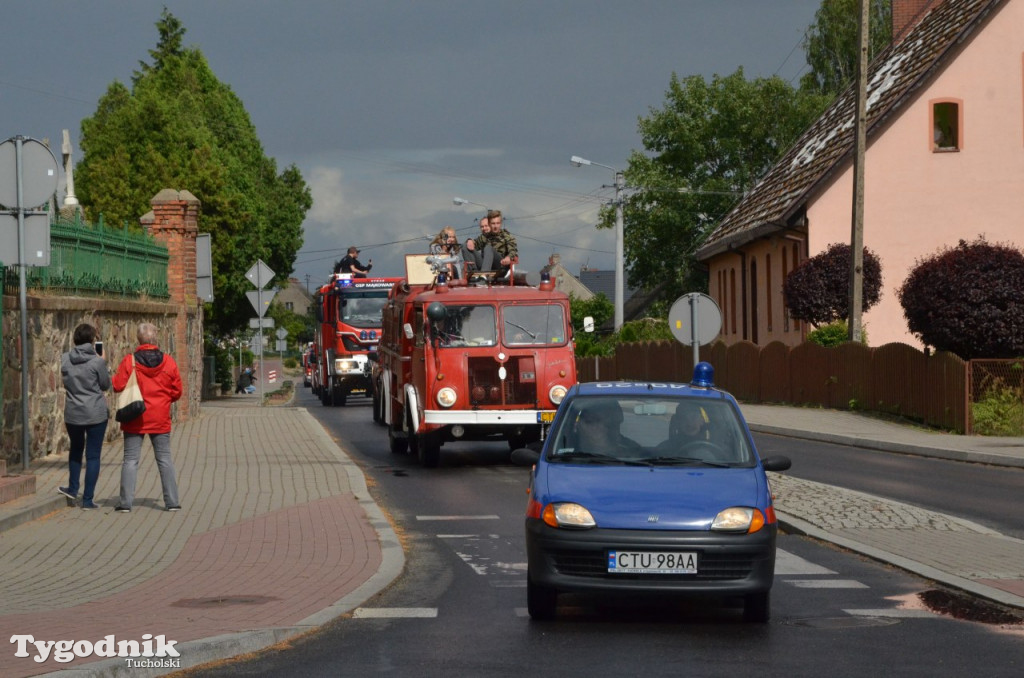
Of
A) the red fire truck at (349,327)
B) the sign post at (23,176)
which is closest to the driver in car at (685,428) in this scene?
the sign post at (23,176)

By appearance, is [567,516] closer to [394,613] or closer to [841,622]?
[394,613]

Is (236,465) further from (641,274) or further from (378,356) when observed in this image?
(641,274)

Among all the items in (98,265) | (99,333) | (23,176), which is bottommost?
(99,333)

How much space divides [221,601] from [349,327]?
105 feet

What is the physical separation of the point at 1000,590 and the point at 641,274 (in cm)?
6595

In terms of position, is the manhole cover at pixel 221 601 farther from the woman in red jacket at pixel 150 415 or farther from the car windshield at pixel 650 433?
the woman in red jacket at pixel 150 415

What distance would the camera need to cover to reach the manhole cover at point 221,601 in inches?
359

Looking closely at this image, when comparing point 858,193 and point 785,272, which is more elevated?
point 858,193

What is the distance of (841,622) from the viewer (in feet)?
29.6

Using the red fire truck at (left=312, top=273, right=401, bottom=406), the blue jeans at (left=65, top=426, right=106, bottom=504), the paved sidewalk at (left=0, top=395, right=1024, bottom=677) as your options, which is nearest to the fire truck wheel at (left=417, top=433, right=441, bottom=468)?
the paved sidewalk at (left=0, top=395, right=1024, bottom=677)

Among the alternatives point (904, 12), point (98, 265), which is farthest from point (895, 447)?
point (904, 12)

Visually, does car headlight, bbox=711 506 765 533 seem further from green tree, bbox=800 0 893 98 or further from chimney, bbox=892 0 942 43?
green tree, bbox=800 0 893 98

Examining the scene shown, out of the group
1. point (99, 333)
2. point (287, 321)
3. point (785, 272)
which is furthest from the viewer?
point (287, 321)

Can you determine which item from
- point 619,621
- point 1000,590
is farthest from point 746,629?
point 1000,590
